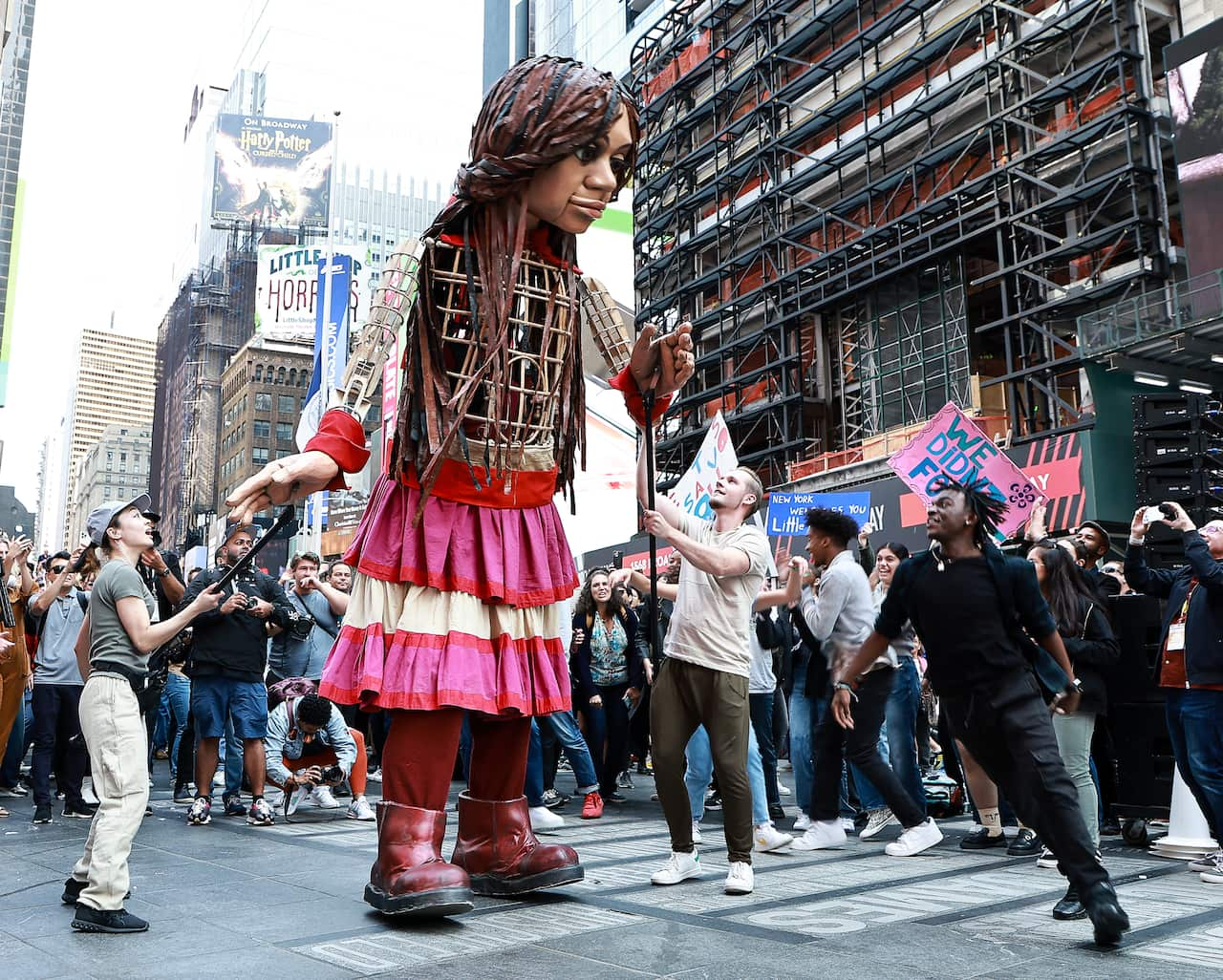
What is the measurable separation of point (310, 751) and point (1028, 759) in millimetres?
5296

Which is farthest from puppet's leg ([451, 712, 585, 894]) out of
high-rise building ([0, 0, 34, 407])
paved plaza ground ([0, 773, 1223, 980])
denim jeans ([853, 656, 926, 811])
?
high-rise building ([0, 0, 34, 407])

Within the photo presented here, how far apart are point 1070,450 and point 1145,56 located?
8.85 m

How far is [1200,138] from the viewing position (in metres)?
19.9

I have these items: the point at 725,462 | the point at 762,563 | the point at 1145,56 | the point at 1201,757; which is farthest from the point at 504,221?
the point at 1145,56

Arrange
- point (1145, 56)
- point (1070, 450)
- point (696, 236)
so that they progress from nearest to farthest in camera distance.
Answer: point (1070, 450)
point (1145, 56)
point (696, 236)

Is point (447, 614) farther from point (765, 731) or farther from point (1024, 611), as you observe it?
point (765, 731)

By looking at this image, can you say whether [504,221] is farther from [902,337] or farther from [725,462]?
[902,337]

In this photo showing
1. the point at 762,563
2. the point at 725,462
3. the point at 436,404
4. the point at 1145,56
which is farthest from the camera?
the point at 1145,56

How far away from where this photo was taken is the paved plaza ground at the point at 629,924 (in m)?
2.96

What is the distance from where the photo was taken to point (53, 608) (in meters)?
7.88

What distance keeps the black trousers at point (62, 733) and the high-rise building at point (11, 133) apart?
76.6 m

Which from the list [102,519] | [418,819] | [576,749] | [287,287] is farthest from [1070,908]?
[287,287]

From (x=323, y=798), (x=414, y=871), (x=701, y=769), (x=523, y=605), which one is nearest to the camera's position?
(x=414, y=871)

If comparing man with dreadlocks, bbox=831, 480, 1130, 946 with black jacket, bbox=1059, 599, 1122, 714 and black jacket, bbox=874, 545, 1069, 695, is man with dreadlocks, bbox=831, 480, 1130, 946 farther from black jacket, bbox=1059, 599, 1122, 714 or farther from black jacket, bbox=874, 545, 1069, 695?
black jacket, bbox=1059, 599, 1122, 714
